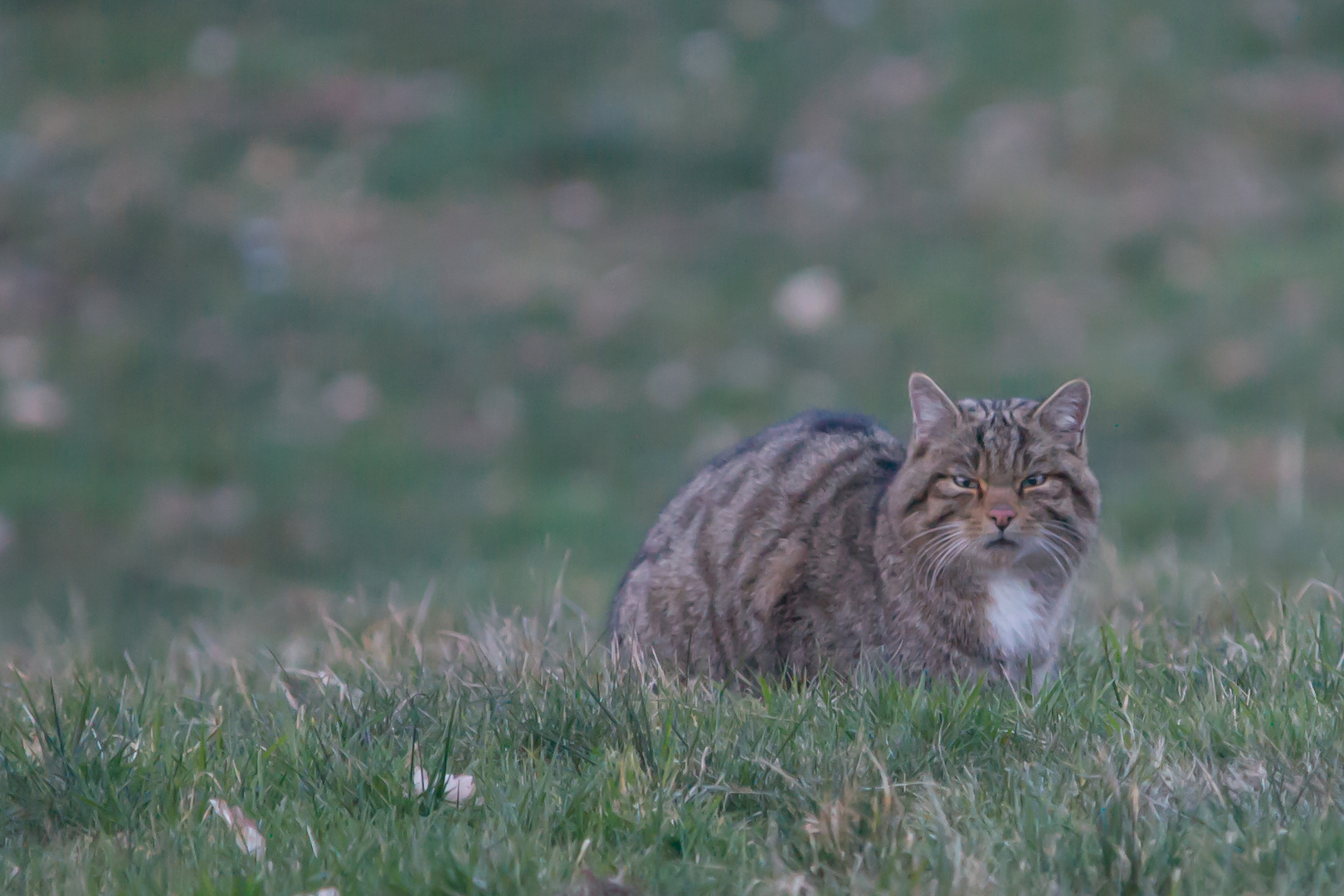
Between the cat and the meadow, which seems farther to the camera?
the cat

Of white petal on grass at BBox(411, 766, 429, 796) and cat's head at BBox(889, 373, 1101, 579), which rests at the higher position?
cat's head at BBox(889, 373, 1101, 579)

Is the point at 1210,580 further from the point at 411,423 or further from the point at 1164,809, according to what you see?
the point at 411,423

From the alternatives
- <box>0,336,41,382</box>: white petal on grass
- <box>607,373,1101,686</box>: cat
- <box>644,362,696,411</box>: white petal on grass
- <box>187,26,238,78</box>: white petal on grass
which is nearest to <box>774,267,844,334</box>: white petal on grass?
<box>644,362,696,411</box>: white petal on grass

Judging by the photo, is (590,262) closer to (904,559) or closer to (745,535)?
(745,535)

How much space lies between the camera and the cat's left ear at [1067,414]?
11.3 ft

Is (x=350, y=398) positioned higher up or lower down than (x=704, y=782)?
lower down

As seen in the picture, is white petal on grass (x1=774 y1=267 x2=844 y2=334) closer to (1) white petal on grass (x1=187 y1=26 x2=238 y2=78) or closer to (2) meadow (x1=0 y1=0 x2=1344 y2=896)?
(2) meadow (x1=0 y1=0 x2=1344 y2=896)

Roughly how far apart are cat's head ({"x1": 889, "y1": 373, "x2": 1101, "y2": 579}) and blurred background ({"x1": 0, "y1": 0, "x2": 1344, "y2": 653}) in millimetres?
2387

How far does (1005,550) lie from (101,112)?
8.08 meters

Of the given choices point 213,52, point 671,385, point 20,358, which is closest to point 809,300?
point 671,385

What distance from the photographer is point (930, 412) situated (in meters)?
3.47

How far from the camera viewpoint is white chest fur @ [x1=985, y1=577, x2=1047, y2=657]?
3.30 m

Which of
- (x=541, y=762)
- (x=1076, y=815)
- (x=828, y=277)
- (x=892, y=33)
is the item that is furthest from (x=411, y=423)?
Answer: (x=1076, y=815)

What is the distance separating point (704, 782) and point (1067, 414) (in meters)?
1.36
